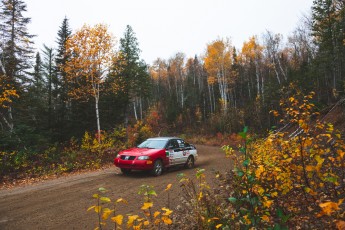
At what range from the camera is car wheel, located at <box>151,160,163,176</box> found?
1038cm

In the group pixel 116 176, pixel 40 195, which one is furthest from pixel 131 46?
pixel 40 195

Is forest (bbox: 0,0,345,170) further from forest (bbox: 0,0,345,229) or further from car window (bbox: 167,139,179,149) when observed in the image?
car window (bbox: 167,139,179,149)

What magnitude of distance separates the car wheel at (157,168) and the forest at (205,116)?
2152 millimetres

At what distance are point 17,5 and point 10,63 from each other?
8090mm

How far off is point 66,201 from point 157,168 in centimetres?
422

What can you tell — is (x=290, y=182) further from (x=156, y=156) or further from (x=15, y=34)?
(x=15, y=34)

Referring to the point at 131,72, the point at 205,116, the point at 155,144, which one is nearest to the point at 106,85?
the point at 131,72

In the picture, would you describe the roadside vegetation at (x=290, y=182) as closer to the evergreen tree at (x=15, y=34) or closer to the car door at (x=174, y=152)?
the car door at (x=174, y=152)

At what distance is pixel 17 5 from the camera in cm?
2123

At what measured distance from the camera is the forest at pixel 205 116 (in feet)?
11.6

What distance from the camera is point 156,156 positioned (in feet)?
34.6

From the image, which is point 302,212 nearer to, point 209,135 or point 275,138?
point 275,138

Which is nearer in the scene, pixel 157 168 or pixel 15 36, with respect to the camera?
pixel 157 168

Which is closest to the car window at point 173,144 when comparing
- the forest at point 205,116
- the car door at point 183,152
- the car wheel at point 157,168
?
the car door at point 183,152
